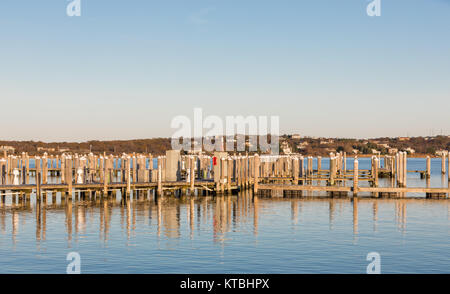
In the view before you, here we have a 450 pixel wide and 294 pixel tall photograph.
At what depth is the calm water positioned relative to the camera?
20109 mm

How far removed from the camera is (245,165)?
4791 cm

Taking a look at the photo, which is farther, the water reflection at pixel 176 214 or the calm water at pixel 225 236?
the water reflection at pixel 176 214

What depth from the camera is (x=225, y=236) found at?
25.8 metres

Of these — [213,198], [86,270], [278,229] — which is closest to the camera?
[86,270]

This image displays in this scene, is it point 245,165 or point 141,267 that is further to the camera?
point 245,165

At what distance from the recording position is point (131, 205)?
A: 123 feet

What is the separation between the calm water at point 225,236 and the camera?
66.0 ft

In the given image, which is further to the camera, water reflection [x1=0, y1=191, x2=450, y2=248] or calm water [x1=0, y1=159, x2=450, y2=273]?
water reflection [x1=0, y1=191, x2=450, y2=248]

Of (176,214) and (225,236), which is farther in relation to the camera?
(176,214)
